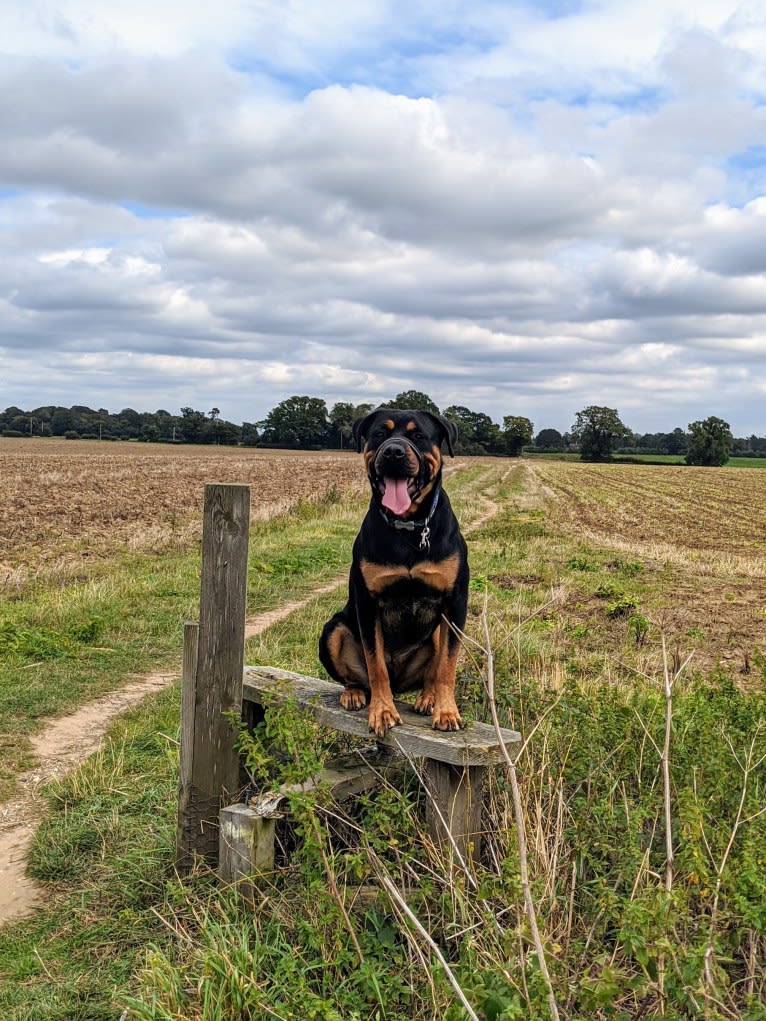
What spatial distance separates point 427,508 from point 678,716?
1.99 meters

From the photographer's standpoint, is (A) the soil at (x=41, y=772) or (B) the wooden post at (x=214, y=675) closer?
(B) the wooden post at (x=214, y=675)

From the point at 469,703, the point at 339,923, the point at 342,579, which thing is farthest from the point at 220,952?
the point at 342,579

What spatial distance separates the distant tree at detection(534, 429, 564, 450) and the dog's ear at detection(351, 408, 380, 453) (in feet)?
465

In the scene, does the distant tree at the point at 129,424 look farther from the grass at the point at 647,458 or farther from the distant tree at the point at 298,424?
the grass at the point at 647,458

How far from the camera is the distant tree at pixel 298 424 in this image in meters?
113

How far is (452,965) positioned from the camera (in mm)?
2943

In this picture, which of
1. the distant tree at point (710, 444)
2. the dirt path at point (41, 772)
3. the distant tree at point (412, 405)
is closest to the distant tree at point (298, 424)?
the distant tree at point (710, 444)

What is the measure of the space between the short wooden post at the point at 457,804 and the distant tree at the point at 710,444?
385 feet

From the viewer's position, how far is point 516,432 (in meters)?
118

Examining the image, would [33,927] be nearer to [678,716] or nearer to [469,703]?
[469,703]

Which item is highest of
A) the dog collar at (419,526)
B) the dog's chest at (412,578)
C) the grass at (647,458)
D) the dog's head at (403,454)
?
the grass at (647,458)

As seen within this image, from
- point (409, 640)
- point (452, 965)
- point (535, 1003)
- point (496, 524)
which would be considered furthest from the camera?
point (496, 524)

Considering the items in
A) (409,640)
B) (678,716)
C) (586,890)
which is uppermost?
(409,640)

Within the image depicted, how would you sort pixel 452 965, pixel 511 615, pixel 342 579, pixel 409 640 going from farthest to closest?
pixel 342 579
pixel 511 615
pixel 409 640
pixel 452 965
